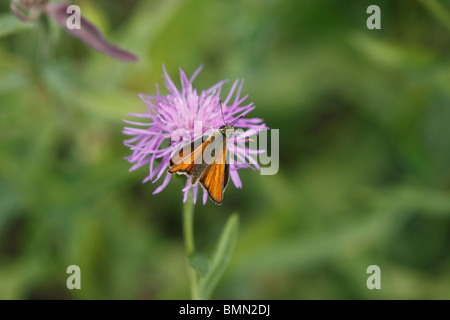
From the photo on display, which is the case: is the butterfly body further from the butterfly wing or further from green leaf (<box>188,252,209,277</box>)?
green leaf (<box>188,252,209,277</box>)

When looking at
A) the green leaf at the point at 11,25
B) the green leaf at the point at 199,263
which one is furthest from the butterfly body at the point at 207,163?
the green leaf at the point at 11,25

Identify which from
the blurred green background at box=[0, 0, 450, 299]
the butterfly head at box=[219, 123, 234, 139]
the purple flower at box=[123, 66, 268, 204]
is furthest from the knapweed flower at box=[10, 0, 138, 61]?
the butterfly head at box=[219, 123, 234, 139]

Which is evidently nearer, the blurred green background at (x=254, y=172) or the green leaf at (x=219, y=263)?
the green leaf at (x=219, y=263)

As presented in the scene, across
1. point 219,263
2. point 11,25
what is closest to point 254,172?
point 219,263

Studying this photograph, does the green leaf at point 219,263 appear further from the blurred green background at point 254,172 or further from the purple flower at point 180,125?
the blurred green background at point 254,172

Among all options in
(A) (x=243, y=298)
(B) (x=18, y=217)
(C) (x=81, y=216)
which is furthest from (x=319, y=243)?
(B) (x=18, y=217)

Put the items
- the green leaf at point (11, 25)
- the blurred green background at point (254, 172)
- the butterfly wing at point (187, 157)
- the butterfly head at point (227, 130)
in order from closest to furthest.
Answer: the butterfly wing at point (187, 157) < the butterfly head at point (227, 130) < the green leaf at point (11, 25) < the blurred green background at point (254, 172)
